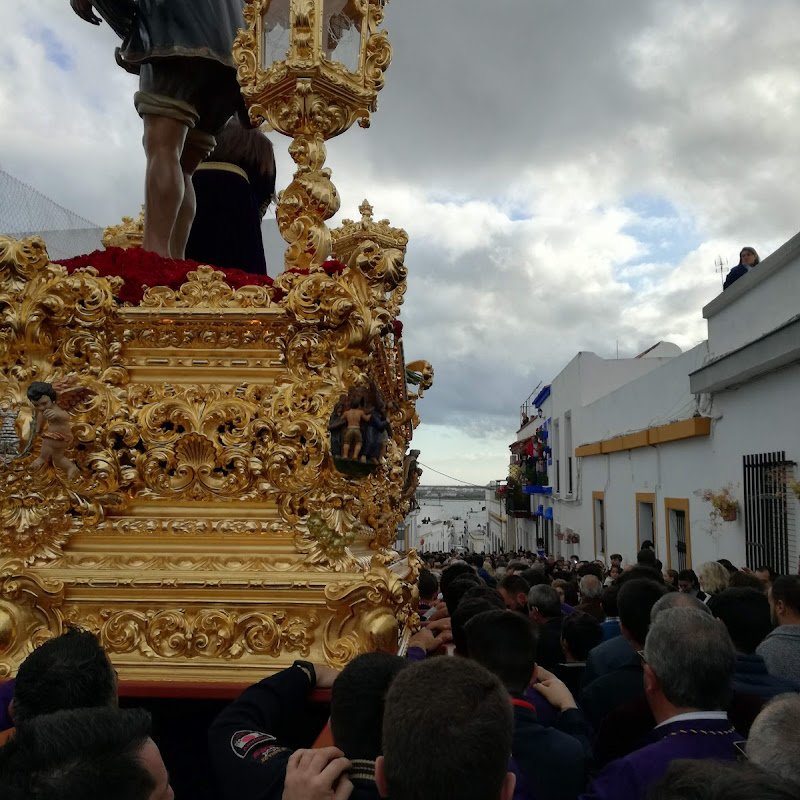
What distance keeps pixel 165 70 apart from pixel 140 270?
1.23 meters

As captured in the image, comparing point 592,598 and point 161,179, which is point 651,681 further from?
point 161,179

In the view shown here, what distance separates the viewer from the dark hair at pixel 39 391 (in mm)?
2900

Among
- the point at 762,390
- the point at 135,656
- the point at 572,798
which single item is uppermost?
the point at 762,390

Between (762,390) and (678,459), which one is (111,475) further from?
(678,459)

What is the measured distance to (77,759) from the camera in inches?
50.7

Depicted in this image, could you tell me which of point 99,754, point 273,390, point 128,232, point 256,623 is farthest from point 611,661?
point 128,232

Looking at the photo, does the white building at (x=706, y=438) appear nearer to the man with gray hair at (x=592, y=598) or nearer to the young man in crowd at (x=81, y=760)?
the man with gray hair at (x=592, y=598)

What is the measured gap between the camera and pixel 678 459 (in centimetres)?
1353

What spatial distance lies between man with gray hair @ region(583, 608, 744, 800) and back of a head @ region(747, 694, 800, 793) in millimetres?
349

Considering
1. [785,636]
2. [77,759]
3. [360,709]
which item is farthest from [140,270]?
[785,636]

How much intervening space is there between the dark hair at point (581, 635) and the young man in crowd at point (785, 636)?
0.72 meters

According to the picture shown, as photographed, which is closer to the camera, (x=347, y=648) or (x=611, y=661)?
(x=347, y=648)

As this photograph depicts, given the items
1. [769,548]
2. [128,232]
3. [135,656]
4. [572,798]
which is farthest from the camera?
[769,548]

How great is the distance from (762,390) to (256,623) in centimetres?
864
